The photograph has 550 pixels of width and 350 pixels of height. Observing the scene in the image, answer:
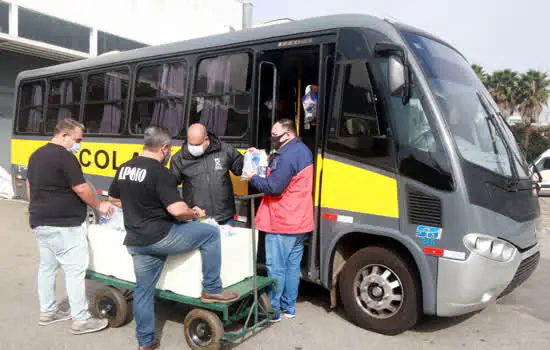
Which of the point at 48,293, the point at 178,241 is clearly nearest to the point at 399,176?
the point at 178,241

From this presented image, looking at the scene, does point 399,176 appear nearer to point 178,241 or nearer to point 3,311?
point 178,241

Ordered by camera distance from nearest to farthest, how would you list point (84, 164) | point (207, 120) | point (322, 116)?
point (322, 116) → point (207, 120) → point (84, 164)

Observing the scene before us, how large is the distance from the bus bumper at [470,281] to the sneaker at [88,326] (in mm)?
3081

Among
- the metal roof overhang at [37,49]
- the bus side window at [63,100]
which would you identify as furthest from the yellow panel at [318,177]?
the metal roof overhang at [37,49]

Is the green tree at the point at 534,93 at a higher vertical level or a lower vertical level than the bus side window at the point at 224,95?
higher

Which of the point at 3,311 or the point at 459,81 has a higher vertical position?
the point at 459,81

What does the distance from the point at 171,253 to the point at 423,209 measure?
2151 mm

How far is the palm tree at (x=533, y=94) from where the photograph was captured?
32.8 m

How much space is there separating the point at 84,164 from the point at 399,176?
543 cm

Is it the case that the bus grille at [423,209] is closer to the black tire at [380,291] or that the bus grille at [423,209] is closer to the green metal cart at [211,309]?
the black tire at [380,291]

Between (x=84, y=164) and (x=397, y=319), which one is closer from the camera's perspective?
(x=397, y=319)

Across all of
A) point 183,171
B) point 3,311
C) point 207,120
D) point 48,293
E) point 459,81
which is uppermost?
point 459,81

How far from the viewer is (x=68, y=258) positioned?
4.18 metres

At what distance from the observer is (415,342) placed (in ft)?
13.7
